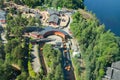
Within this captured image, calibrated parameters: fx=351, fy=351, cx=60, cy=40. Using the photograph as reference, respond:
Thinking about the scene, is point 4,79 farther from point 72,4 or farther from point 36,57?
point 72,4

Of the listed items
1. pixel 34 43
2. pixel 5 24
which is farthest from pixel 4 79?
pixel 5 24

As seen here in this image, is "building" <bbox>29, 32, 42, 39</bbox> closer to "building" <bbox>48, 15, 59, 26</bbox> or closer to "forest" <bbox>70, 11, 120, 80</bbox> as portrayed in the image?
"forest" <bbox>70, 11, 120, 80</bbox>

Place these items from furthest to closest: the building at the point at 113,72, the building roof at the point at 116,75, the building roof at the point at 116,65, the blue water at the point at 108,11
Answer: the blue water at the point at 108,11 → the building roof at the point at 116,65 → the building at the point at 113,72 → the building roof at the point at 116,75

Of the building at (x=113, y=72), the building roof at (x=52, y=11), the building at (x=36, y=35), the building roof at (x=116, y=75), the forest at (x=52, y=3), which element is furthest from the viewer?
the forest at (x=52, y=3)

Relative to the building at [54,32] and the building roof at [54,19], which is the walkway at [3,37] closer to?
the building at [54,32]

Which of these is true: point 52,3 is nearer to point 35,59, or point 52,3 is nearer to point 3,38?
point 3,38

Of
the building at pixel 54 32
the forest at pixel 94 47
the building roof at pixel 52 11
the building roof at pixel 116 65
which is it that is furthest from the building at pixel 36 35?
the building roof at pixel 116 65

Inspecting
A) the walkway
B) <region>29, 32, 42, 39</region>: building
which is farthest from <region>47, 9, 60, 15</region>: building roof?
the walkway

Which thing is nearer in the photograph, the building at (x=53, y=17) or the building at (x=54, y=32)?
the building at (x=54, y=32)
